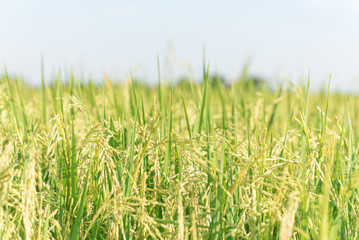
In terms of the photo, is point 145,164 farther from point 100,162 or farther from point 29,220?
point 29,220

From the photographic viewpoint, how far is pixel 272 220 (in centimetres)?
78

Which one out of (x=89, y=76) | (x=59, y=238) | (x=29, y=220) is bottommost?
(x=59, y=238)

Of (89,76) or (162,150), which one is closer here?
(162,150)

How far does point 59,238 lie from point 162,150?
1.31 ft

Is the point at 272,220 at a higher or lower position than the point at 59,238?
higher

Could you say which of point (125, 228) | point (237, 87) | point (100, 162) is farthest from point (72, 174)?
point (237, 87)

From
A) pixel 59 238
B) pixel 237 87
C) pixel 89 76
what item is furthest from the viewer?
pixel 237 87

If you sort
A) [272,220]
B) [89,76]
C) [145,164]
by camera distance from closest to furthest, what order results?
1. [272,220]
2. [145,164]
3. [89,76]

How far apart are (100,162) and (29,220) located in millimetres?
249

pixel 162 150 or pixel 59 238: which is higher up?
pixel 162 150

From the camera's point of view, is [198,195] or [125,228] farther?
[198,195]

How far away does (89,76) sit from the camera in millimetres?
1915

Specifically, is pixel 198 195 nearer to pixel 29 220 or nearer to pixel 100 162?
pixel 100 162

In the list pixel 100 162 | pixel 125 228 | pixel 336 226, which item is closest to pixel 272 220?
pixel 336 226
